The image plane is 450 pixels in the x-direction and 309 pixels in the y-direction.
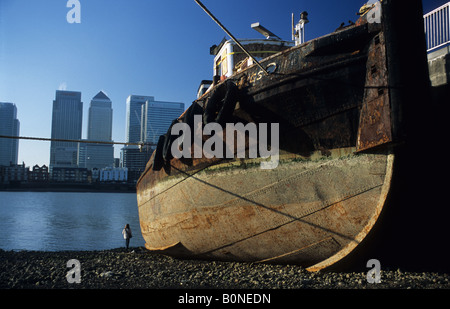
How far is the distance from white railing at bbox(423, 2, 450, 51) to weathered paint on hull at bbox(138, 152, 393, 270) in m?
3.80

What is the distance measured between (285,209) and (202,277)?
217 cm

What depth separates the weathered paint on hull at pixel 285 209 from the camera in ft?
15.8

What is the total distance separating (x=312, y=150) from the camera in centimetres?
529

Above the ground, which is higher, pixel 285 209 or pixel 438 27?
pixel 438 27

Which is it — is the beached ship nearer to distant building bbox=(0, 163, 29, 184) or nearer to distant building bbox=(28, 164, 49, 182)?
distant building bbox=(28, 164, 49, 182)

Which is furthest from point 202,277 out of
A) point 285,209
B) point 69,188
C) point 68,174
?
point 68,174

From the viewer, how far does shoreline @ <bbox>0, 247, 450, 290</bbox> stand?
16.6 ft

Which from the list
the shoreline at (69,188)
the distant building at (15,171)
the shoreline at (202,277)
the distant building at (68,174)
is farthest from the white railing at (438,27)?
the distant building at (15,171)

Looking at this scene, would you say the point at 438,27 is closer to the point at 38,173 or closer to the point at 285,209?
the point at 285,209

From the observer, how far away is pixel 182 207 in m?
7.48

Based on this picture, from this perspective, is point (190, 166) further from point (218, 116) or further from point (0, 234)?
point (0, 234)

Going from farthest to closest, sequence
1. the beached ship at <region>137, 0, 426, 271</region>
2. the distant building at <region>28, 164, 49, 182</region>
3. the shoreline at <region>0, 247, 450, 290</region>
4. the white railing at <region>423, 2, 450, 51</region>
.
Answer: the distant building at <region>28, 164, 49, 182</region>
the white railing at <region>423, 2, 450, 51</region>
the shoreline at <region>0, 247, 450, 290</region>
the beached ship at <region>137, 0, 426, 271</region>

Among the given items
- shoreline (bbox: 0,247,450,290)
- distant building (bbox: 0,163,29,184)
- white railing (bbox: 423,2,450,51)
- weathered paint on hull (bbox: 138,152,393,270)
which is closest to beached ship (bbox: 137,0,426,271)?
weathered paint on hull (bbox: 138,152,393,270)

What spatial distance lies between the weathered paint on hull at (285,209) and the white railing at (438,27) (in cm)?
380
